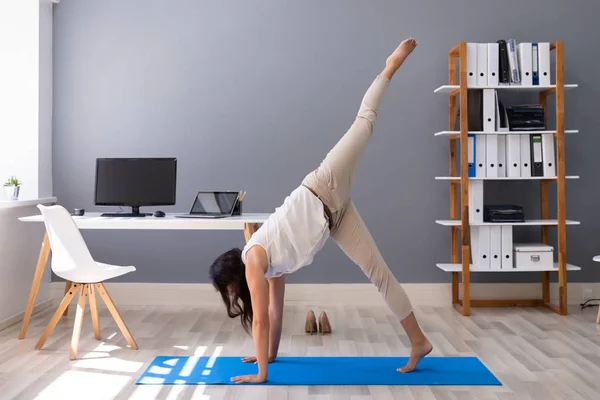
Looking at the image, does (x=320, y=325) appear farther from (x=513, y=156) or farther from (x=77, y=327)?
(x=513, y=156)

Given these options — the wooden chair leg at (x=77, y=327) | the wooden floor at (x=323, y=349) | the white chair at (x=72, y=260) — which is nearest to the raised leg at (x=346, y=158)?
the wooden floor at (x=323, y=349)

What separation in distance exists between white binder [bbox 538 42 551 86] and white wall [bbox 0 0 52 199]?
3.73 metres

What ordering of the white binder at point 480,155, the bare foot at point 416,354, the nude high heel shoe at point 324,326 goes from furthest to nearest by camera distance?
the white binder at point 480,155 → the nude high heel shoe at point 324,326 → the bare foot at point 416,354

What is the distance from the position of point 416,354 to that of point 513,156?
2.13 m

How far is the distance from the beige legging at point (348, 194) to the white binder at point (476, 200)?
184cm

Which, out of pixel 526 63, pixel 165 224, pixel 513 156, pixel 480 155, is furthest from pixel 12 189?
pixel 526 63

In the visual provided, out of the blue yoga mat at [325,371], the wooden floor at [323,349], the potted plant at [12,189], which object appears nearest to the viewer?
the wooden floor at [323,349]

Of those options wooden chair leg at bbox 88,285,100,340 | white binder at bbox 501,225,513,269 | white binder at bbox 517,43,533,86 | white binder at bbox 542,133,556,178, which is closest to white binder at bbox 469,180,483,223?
white binder at bbox 501,225,513,269

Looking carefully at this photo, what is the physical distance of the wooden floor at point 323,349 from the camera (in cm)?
300

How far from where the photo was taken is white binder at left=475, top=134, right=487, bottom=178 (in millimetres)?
4875

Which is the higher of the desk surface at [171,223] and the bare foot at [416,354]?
the desk surface at [171,223]

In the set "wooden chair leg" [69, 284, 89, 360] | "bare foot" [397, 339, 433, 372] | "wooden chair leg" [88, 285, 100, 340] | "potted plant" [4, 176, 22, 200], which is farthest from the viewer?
"potted plant" [4, 176, 22, 200]

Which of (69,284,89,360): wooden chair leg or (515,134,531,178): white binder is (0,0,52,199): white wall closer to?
(69,284,89,360): wooden chair leg

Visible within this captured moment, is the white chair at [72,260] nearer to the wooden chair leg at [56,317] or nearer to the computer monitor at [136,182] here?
the wooden chair leg at [56,317]
